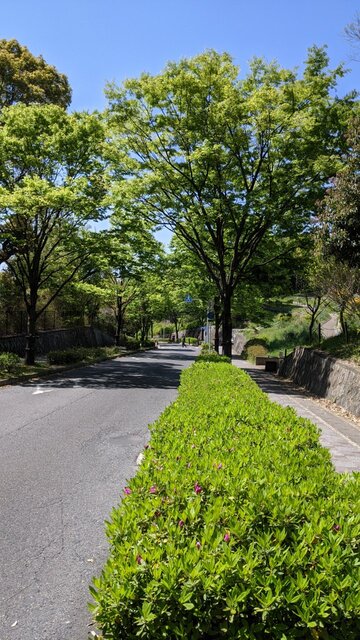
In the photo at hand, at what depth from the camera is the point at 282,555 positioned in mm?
2182

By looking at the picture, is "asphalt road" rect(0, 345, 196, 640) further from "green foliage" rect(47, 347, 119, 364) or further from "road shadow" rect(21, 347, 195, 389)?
"green foliage" rect(47, 347, 119, 364)

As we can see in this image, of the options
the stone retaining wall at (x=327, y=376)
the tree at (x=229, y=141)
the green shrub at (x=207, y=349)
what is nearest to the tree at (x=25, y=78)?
the tree at (x=229, y=141)

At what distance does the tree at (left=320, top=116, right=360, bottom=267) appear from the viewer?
39.4 feet

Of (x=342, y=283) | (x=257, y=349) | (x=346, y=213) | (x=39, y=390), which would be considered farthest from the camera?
(x=257, y=349)

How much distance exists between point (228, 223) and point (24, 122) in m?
8.64

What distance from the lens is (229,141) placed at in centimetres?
1582

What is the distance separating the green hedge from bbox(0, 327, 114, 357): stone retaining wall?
22.2 m

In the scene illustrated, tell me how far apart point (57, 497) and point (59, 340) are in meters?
27.7

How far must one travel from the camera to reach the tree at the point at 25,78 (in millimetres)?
24594

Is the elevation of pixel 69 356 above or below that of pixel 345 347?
below

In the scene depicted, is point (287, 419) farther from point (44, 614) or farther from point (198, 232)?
point (198, 232)

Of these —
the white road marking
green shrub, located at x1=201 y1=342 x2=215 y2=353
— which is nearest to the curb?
the white road marking

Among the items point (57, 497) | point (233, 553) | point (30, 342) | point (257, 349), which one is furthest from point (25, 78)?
point (233, 553)

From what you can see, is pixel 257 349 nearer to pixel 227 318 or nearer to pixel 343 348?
pixel 227 318
